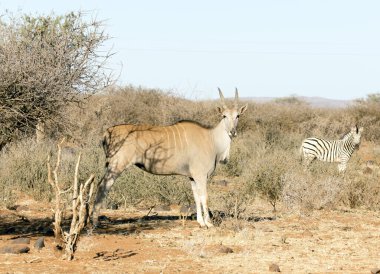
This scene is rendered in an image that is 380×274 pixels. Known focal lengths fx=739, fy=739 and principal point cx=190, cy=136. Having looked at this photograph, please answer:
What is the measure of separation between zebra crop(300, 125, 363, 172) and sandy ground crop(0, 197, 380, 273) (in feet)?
21.5

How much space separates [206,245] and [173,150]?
92.7 inches

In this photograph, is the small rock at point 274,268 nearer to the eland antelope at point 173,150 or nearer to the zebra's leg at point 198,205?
the eland antelope at point 173,150

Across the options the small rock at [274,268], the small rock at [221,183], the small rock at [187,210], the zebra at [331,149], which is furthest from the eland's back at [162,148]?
the zebra at [331,149]

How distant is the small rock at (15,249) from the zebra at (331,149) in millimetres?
11810

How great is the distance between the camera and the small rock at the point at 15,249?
9.16m

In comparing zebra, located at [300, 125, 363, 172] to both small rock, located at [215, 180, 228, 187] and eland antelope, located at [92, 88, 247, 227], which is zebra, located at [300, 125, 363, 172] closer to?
small rock, located at [215, 180, 228, 187]

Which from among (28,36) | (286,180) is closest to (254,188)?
(286,180)

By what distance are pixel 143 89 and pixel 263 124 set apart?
18.6 ft

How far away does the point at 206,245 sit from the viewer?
396 inches

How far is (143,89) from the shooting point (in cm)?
3362

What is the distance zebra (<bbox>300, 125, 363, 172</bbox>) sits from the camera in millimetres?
20312

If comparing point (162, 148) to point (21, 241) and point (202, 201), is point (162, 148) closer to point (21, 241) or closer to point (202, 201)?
point (202, 201)

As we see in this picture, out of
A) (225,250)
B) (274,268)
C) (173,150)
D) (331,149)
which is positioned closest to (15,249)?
(225,250)

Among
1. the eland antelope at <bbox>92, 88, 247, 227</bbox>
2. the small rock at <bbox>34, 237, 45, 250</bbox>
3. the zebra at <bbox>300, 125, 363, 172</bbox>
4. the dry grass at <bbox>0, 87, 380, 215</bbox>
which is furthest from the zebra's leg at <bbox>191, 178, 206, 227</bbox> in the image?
the zebra at <bbox>300, 125, 363, 172</bbox>
